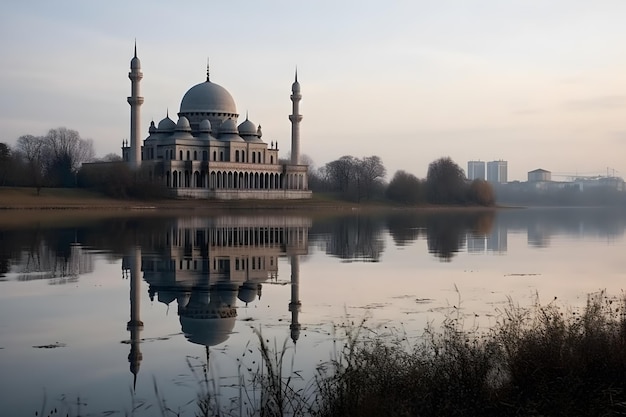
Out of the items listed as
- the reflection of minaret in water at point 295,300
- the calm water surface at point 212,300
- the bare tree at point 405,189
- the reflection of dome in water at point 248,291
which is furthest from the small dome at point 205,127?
the reflection of dome in water at point 248,291

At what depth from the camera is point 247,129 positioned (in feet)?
363

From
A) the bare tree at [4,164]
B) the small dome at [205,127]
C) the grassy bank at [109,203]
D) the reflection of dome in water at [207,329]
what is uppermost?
the small dome at [205,127]

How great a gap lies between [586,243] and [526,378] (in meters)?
28.5

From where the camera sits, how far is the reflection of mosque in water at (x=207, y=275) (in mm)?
13922

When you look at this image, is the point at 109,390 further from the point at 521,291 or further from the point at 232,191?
the point at 232,191

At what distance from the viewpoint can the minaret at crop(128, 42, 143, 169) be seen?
90.8m

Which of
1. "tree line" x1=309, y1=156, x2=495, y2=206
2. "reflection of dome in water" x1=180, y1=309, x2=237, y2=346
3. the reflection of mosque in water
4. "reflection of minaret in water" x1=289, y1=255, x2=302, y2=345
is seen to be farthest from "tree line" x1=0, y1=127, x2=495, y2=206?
"reflection of dome in water" x1=180, y1=309, x2=237, y2=346

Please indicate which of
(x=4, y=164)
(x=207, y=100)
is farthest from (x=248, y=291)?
(x=207, y=100)

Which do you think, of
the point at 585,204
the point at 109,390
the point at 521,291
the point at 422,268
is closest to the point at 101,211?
the point at 422,268

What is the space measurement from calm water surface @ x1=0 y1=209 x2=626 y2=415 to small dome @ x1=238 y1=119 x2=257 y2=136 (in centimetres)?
7704

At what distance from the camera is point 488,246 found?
1323 inches

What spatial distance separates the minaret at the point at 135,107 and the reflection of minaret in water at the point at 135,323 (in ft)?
230

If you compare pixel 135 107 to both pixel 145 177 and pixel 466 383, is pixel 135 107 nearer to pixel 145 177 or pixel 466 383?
pixel 145 177

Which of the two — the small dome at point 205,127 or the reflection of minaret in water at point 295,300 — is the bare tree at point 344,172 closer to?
the small dome at point 205,127
